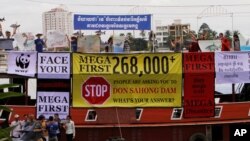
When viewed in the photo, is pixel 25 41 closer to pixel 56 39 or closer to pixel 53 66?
pixel 56 39

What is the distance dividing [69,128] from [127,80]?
246 centimetres

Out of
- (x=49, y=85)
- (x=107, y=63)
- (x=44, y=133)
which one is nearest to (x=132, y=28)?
(x=107, y=63)

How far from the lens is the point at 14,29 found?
66.0 feet

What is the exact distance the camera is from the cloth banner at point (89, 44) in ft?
65.2

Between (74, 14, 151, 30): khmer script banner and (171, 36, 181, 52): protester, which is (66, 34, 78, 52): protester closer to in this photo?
(74, 14, 151, 30): khmer script banner

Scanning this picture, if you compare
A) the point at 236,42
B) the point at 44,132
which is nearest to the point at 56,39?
the point at 44,132

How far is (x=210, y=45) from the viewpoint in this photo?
2052 centimetres

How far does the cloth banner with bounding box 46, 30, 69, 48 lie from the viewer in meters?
19.7

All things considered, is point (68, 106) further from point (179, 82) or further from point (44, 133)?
point (179, 82)

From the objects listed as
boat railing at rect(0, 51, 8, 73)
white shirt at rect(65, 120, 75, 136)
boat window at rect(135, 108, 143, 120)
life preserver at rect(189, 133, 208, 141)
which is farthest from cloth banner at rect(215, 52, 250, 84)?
boat railing at rect(0, 51, 8, 73)

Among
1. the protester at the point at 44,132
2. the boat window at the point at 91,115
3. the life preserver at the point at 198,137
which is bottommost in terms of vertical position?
the life preserver at the point at 198,137

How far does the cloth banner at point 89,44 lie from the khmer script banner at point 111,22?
15.7 inches

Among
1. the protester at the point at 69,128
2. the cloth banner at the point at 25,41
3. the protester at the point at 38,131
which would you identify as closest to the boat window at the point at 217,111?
the protester at the point at 69,128

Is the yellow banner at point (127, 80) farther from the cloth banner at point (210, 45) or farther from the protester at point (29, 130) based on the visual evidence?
the protester at point (29, 130)
